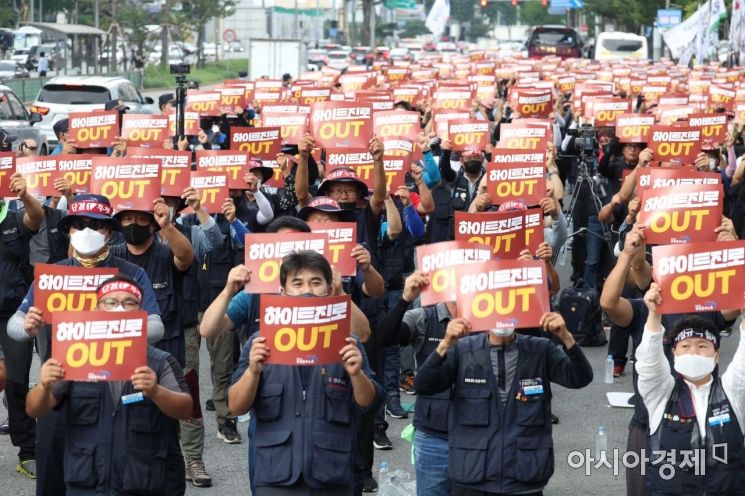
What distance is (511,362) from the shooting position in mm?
6727

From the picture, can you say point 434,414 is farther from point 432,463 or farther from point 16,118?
point 16,118

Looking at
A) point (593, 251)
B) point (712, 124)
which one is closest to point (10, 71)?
point (712, 124)

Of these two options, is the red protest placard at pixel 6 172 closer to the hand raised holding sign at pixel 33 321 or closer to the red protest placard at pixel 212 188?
the red protest placard at pixel 212 188

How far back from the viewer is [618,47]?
63312 millimetres

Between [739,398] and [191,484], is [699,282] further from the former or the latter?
[191,484]

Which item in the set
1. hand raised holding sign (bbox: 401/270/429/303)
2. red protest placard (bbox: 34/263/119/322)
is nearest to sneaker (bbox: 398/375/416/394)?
red protest placard (bbox: 34/263/119/322)

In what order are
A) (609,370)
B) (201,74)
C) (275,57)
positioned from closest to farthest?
1. (609,370)
2. (275,57)
3. (201,74)

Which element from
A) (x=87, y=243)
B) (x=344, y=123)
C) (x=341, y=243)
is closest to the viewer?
(x=87, y=243)

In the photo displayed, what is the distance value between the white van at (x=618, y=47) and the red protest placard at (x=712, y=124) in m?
46.5

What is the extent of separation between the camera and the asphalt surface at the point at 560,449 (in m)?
9.61

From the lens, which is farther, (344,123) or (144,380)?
(344,123)

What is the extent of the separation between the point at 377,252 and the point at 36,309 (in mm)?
3510

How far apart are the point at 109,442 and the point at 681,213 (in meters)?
3.77

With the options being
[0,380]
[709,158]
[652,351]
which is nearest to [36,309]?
[0,380]
